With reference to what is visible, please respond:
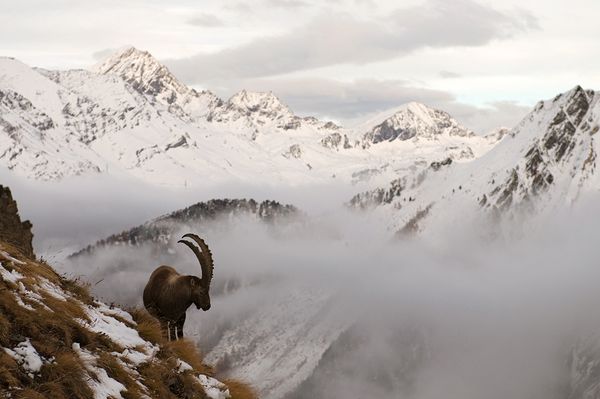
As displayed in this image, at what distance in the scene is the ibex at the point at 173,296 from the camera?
20750 mm

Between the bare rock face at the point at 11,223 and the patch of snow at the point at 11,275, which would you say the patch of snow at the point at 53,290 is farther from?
the bare rock face at the point at 11,223

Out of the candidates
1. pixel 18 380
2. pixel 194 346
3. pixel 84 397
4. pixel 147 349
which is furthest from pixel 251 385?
pixel 18 380

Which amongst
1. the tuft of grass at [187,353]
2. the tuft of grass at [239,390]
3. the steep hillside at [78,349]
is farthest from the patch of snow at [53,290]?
the tuft of grass at [239,390]

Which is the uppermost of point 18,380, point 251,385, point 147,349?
point 18,380

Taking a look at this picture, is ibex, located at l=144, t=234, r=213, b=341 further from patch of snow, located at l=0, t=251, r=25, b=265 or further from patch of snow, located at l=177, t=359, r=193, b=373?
patch of snow, located at l=0, t=251, r=25, b=265

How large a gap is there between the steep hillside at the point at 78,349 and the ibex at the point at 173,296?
488 millimetres

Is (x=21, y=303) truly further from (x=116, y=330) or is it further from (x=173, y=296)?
(x=173, y=296)

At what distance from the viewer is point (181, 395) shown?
627 inches

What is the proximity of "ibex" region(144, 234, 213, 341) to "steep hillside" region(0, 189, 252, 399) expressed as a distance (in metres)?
0.49

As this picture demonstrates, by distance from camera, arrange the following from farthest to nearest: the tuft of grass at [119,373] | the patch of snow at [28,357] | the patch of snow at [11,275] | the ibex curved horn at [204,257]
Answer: the ibex curved horn at [204,257] → the patch of snow at [11,275] → the tuft of grass at [119,373] → the patch of snow at [28,357]

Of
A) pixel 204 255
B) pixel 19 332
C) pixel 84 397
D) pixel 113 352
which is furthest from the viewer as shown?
pixel 204 255

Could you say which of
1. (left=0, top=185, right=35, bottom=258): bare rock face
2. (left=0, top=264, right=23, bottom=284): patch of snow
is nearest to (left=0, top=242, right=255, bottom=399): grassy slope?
(left=0, top=264, right=23, bottom=284): patch of snow

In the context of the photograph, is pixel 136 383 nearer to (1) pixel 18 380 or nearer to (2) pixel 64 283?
(1) pixel 18 380

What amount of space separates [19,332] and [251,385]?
8028 mm
